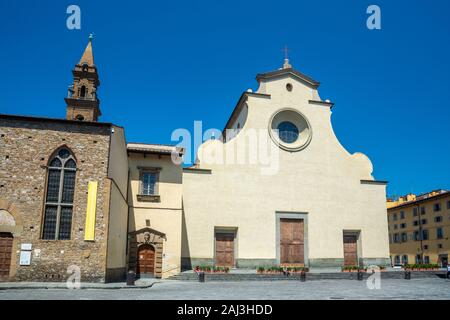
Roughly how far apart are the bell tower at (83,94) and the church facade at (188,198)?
26 cm

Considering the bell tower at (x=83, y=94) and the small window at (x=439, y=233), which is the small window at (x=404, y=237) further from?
the bell tower at (x=83, y=94)

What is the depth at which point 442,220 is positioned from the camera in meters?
48.8

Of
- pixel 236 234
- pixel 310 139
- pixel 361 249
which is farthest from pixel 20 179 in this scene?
pixel 361 249

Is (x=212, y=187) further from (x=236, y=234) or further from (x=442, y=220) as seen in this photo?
(x=442, y=220)

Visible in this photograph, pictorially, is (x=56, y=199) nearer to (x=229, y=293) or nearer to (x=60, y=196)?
(x=60, y=196)

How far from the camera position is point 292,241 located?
30.4 metres

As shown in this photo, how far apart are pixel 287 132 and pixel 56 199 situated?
1949 cm

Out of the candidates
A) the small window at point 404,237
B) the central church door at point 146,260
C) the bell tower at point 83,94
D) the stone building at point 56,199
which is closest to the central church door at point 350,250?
the central church door at point 146,260

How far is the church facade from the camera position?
744 inches
